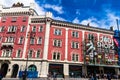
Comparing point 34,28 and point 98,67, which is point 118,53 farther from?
point 34,28

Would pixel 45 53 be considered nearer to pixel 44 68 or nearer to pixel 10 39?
pixel 44 68

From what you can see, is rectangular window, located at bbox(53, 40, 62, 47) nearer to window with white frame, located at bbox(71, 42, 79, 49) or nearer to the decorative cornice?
window with white frame, located at bbox(71, 42, 79, 49)

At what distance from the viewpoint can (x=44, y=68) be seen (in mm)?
36438

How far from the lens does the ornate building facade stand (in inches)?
1491

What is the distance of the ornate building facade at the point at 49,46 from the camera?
37875 millimetres

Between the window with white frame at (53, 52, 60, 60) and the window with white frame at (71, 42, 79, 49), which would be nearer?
the window with white frame at (53, 52, 60, 60)

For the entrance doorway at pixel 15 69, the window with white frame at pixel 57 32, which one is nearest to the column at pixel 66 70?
the window with white frame at pixel 57 32

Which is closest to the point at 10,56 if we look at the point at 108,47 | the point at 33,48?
the point at 33,48

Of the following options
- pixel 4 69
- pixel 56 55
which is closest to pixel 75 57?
pixel 56 55

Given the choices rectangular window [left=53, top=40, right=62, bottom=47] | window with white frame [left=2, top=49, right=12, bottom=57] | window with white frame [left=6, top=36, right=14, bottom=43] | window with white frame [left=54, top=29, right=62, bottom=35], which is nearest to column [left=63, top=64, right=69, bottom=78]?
rectangular window [left=53, top=40, right=62, bottom=47]

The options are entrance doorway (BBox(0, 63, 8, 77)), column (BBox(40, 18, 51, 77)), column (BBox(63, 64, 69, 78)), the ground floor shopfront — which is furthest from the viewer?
entrance doorway (BBox(0, 63, 8, 77))

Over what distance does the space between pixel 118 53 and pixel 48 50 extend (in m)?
20.8

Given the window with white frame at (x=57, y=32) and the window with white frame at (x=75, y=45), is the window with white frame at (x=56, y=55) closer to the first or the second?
the window with white frame at (x=75, y=45)

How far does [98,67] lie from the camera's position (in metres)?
41.1
